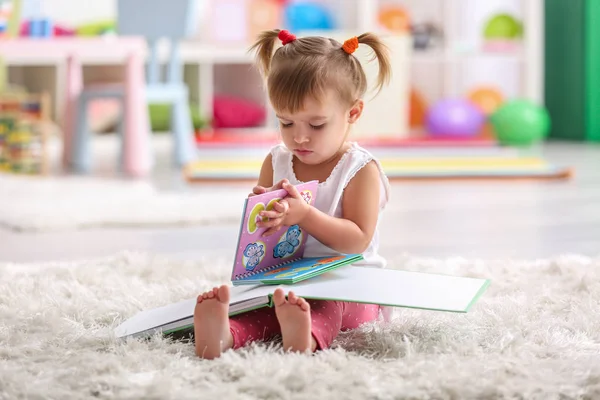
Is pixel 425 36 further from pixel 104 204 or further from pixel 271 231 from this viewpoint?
pixel 271 231

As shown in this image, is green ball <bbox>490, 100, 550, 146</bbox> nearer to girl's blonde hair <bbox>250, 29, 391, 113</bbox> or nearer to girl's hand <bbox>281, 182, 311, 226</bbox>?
girl's blonde hair <bbox>250, 29, 391, 113</bbox>

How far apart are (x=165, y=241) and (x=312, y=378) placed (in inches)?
38.9

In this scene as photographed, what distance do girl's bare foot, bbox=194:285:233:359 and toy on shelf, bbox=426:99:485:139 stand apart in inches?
138

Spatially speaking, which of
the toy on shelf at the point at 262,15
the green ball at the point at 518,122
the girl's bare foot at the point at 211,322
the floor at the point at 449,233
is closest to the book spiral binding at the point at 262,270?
the girl's bare foot at the point at 211,322

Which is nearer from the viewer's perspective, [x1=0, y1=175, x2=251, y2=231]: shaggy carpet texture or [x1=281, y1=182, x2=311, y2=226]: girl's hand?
[x1=281, y1=182, x2=311, y2=226]: girl's hand

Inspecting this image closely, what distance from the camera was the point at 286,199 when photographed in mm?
938

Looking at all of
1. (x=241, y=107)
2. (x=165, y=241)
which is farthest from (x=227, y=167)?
(x=241, y=107)

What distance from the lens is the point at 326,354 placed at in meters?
0.84

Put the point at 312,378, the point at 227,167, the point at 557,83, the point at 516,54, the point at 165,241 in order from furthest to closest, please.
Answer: the point at 557,83, the point at 516,54, the point at 227,167, the point at 165,241, the point at 312,378

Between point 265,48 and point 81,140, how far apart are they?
2.35 meters

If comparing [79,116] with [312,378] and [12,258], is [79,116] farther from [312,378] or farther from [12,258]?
[312,378]

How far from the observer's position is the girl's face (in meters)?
0.99

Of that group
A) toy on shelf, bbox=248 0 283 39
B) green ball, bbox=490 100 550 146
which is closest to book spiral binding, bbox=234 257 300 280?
green ball, bbox=490 100 550 146

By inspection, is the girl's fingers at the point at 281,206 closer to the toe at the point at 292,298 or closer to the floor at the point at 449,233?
the toe at the point at 292,298
